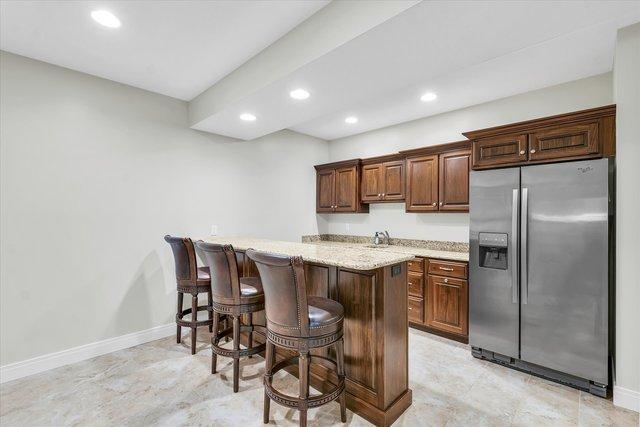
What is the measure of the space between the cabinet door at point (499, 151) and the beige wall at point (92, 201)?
3.01 metres

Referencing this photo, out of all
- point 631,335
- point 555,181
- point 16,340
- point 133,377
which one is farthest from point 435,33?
point 16,340

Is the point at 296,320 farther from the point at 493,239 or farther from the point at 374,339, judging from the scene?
the point at 493,239

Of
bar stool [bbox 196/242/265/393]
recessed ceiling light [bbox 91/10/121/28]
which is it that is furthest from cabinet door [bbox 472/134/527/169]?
recessed ceiling light [bbox 91/10/121/28]

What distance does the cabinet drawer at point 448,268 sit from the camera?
3.23 meters

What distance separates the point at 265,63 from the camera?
254 cm

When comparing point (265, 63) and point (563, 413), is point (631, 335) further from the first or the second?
point (265, 63)

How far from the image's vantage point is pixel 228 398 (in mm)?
2275

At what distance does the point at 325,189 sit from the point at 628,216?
12.3 feet

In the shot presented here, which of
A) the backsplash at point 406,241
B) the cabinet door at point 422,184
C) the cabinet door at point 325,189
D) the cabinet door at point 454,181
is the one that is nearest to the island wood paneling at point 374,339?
the cabinet door at point 454,181

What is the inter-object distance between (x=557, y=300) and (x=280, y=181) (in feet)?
12.0

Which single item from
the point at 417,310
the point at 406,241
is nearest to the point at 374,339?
the point at 417,310

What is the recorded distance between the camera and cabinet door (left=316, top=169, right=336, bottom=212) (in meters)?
5.10

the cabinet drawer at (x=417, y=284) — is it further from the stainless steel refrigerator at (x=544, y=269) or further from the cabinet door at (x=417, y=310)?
the stainless steel refrigerator at (x=544, y=269)

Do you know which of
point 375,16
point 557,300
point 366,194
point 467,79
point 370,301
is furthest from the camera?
point 366,194
